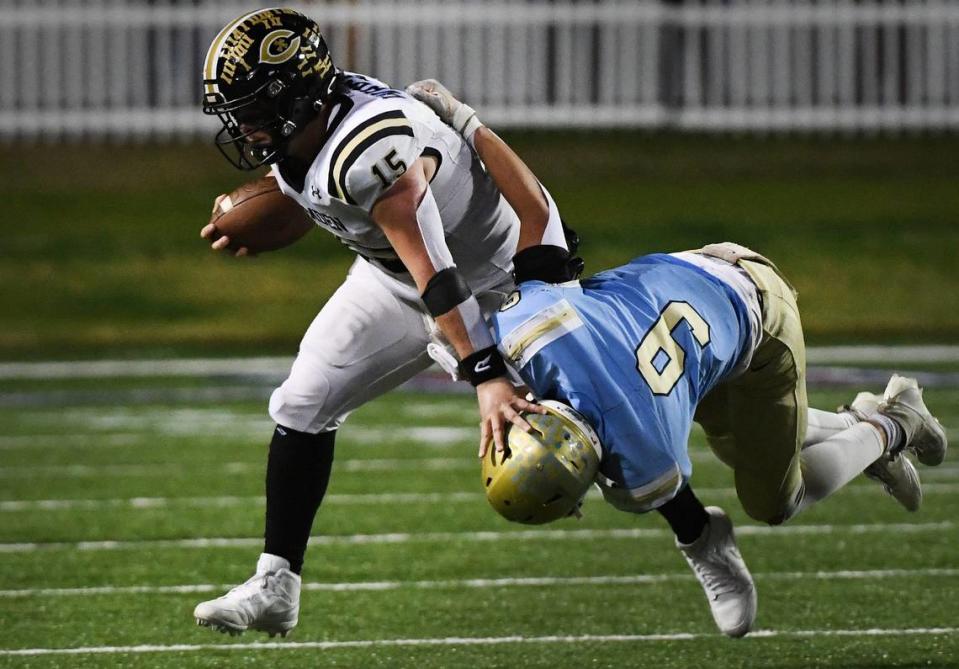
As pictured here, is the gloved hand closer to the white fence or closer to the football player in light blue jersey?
the football player in light blue jersey

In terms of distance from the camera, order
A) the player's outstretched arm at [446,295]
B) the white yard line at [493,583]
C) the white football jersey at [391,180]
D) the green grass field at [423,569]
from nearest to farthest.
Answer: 1. the player's outstretched arm at [446,295]
2. the white football jersey at [391,180]
3. the green grass field at [423,569]
4. the white yard line at [493,583]

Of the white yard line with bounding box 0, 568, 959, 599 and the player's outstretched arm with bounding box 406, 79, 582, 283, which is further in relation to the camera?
the white yard line with bounding box 0, 568, 959, 599

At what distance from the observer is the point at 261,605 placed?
3.94 metres

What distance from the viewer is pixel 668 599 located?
471 centimetres

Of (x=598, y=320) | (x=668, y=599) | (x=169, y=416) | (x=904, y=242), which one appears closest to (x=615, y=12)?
(x=904, y=242)

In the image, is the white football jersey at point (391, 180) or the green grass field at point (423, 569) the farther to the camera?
the green grass field at point (423, 569)

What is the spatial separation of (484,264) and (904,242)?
8350 mm

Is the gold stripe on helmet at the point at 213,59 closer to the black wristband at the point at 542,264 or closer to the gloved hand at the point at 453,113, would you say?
the gloved hand at the point at 453,113

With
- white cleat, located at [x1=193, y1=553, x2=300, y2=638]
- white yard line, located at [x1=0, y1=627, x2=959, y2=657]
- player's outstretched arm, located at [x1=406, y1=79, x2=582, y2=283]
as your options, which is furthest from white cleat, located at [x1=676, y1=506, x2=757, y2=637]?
white cleat, located at [x1=193, y1=553, x2=300, y2=638]

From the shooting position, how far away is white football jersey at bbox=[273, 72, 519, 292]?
12.1 feet

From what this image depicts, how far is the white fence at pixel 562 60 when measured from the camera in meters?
13.6

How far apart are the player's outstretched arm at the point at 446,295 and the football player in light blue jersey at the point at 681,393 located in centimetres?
4

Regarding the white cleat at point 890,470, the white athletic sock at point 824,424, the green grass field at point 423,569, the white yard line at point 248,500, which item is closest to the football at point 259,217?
the green grass field at point 423,569

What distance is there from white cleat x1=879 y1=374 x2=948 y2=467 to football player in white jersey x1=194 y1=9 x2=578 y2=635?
0.98 m
